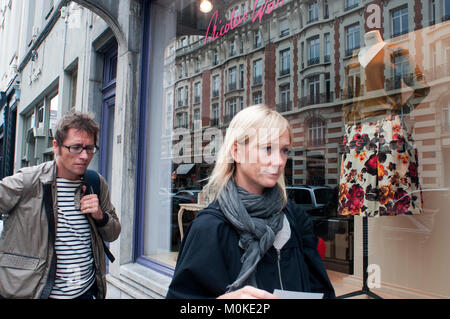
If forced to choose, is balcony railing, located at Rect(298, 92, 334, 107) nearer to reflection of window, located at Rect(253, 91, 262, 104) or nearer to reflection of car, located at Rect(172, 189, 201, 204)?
reflection of window, located at Rect(253, 91, 262, 104)

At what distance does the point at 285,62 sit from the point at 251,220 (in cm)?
304

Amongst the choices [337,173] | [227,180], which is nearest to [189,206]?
[337,173]

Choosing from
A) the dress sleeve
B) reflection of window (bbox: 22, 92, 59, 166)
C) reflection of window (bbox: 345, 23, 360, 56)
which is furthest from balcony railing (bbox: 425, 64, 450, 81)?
reflection of window (bbox: 22, 92, 59, 166)

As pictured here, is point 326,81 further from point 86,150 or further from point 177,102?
point 86,150

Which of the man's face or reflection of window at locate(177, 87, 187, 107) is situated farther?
reflection of window at locate(177, 87, 187, 107)

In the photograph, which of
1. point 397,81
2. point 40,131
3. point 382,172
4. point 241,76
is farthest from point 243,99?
point 40,131

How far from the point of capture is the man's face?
186 cm

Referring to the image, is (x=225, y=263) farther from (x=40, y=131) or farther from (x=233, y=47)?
(x=40, y=131)

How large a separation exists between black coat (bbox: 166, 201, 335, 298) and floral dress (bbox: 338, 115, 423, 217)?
1473 mm

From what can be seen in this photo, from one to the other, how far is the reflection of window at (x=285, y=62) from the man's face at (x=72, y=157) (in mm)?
2553

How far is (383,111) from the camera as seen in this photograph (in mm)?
2566

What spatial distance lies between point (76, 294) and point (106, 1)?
3535 mm

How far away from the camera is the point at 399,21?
111 inches

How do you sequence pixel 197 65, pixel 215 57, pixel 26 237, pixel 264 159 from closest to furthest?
pixel 264 159 < pixel 26 237 < pixel 215 57 < pixel 197 65
